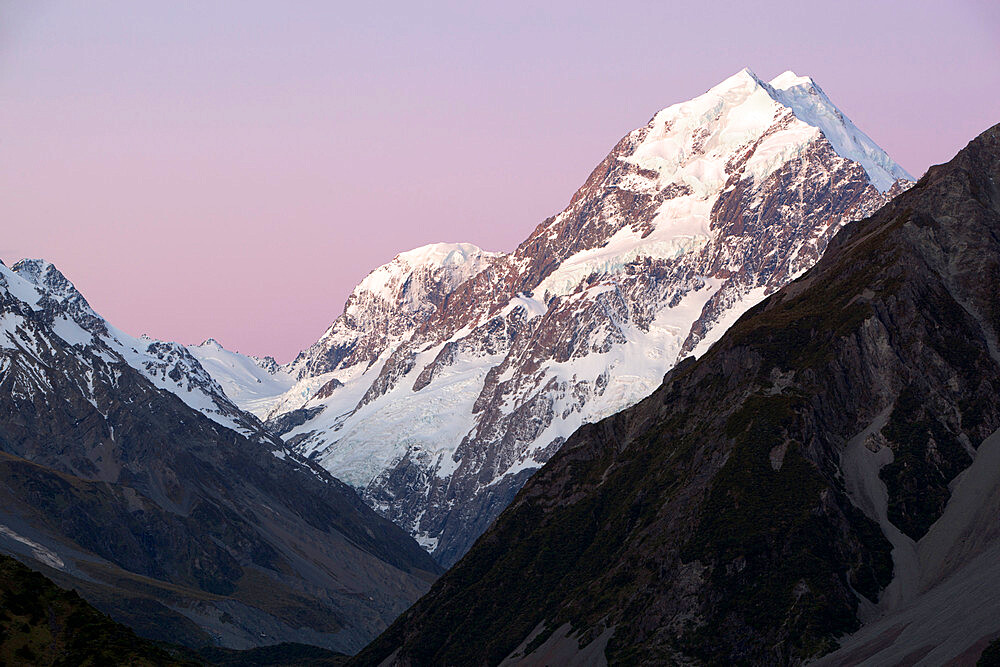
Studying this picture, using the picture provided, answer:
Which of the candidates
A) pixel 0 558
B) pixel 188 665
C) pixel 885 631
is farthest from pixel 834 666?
pixel 0 558

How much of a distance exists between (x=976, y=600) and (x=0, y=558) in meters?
119

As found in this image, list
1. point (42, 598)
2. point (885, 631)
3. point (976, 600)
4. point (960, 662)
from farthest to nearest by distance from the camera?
point (885, 631)
point (976, 600)
point (960, 662)
point (42, 598)

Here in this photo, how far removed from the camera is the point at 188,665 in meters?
129

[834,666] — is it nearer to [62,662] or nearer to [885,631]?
[885,631]

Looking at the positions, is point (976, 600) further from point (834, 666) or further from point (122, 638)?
point (122, 638)

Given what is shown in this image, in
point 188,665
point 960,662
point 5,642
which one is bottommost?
point 960,662

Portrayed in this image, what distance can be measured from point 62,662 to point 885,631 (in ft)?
381

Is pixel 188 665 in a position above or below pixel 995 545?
above

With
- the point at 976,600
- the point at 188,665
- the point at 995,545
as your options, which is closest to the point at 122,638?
the point at 188,665

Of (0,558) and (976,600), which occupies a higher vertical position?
(0,558)

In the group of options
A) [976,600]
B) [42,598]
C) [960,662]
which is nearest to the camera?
[42,598]

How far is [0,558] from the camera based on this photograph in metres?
137

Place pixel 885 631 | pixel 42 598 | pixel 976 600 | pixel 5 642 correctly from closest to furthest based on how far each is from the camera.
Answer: pixel 5 642, pixel 42 598, pixel 976 600, pixel 885 631

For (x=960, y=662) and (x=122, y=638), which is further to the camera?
(x=960, y=662)
